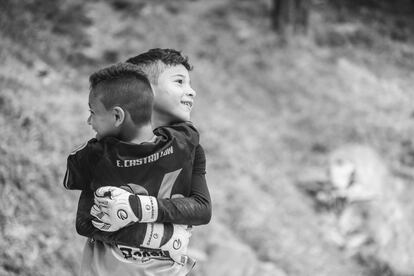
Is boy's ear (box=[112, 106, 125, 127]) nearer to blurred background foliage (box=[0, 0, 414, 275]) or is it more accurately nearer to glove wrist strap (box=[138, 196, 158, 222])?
glove wrist strap (box=[138, 196, 158, 222])

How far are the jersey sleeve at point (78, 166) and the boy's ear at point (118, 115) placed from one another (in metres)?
0.15

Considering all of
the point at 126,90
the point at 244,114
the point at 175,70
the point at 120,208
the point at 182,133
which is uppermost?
the point at 244,114

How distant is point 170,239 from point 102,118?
0.56 metres

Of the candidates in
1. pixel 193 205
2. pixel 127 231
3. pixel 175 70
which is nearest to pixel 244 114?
pixel 175 70

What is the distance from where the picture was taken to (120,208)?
1.88 m

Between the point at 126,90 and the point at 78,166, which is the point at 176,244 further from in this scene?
the point at 126,90

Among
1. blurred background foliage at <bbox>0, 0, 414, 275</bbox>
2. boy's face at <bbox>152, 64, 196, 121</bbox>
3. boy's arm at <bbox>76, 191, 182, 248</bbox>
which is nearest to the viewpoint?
boy's arm at <bbox>76, 191, 182, 248</bbox>

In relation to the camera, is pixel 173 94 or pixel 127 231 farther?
pixel 173 94

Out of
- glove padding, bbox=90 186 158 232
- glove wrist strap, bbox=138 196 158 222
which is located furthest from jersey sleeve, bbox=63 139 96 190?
glove wrist strap, bbox=138 196 158 222

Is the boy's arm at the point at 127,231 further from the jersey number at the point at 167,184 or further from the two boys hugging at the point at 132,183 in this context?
the jersey number at the point at 167,184

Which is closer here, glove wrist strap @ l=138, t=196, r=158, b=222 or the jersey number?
glove wrist strap @ l=138, t=196, r=158, b=222

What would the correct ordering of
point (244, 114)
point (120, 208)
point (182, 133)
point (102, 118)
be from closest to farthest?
1. point (120, 208)
2. point (102, 118)
3. point (182, 133)
4. point (244, 114)

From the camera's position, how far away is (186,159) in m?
2.08

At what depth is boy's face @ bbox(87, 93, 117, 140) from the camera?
6.49 feet
